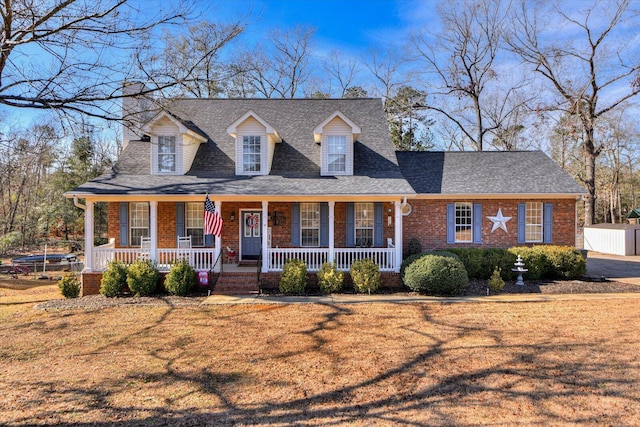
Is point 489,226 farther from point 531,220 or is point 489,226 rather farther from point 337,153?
point 337,153

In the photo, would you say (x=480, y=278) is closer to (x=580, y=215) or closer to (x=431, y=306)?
(x=431, y=306)

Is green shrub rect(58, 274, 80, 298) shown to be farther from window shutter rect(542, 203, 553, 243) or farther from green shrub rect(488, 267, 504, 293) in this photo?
window shutter rect(542, 203, 553, 243)

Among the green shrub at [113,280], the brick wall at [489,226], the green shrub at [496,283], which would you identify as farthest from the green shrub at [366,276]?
the green shrub at [113,280]

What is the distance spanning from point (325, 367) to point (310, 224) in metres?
8.46

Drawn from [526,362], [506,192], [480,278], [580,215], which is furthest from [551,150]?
[526,362]

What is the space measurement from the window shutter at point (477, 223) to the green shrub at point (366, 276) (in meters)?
5.24

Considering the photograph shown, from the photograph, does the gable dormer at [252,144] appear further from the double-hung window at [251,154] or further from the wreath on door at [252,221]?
the wreath on door at [252,221]

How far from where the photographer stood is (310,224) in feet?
47.6

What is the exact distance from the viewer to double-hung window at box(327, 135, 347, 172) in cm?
1409

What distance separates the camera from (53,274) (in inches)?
869

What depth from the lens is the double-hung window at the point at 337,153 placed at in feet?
46.2

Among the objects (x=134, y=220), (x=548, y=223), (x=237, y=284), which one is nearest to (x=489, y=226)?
(x=548, y=223)

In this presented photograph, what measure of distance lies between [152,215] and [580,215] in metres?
47.9

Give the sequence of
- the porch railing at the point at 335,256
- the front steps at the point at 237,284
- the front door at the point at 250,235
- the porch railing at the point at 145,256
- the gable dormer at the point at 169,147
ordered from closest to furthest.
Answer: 1. the front steps at the point at 237,284
2. the porch railing at the point at 145,256
3. the porch railing at the point at 335,256
4. the gable dormer at the point at 169,147
5. the front door at the point at 250,235
